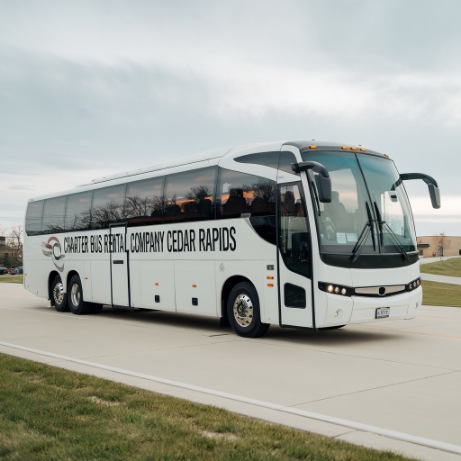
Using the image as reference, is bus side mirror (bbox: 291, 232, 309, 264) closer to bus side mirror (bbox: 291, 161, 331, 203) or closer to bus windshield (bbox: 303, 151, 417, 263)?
bus windshield (bbox: 303, 151, 417, 263)

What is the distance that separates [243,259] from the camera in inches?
524

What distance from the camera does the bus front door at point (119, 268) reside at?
56.8 feet

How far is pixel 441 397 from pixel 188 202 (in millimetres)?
8256

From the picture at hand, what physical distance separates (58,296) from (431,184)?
1149cm

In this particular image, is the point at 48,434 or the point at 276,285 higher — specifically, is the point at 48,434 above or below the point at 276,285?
below

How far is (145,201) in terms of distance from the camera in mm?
16531

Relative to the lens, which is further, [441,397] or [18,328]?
[18,328]

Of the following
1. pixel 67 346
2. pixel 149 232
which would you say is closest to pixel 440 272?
pixel 149 232

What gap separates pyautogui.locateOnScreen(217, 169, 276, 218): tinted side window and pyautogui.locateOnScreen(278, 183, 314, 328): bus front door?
359mm

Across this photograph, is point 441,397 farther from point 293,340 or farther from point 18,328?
point 18,328

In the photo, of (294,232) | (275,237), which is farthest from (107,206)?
(294,232)

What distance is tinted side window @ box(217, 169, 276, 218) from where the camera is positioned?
41.8 feet

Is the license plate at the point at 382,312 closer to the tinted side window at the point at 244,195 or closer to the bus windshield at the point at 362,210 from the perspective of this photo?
the bus windshield at the point at 362,210

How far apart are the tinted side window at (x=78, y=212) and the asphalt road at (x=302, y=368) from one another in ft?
10.6
